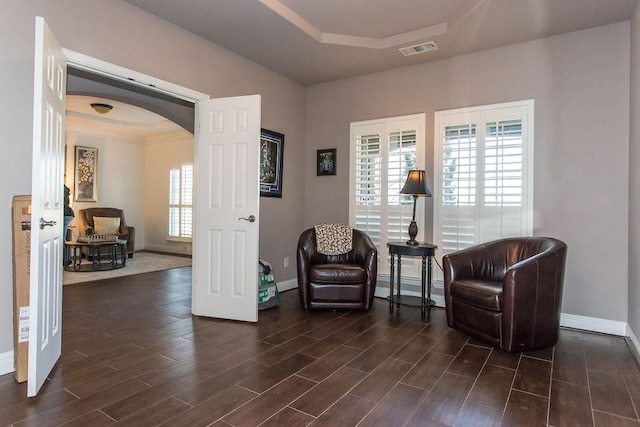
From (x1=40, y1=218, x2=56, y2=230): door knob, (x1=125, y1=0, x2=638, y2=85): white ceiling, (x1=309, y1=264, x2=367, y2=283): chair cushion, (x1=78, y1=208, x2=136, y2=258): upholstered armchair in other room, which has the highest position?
(x1=125, y1=0, x2=638, y2=85): white ceiling

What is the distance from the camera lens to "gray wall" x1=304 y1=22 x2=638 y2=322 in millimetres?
3318

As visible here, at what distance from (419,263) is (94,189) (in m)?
7.22

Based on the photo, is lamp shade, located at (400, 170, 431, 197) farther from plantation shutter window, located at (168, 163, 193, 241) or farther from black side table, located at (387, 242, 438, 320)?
plantation shutter window, located at (168, 163, 193, 241)

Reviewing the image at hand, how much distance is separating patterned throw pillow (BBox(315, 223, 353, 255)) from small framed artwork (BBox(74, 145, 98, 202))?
6.20 meters

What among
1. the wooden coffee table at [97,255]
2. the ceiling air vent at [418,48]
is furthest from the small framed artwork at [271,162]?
the wooden coffee table at [97,255]

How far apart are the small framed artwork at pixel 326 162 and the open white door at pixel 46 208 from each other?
3.04 m

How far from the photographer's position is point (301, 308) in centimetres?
397

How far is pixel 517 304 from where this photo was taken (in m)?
2.74

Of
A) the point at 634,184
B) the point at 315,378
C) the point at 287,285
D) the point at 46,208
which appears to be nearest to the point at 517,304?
the point at 634,184

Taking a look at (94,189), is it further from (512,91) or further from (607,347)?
(607,347)

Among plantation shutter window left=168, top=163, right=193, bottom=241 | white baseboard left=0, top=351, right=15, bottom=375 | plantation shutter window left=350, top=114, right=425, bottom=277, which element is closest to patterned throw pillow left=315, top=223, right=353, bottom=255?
plantation shutter window left=350, top=114, right=425, bottom=277

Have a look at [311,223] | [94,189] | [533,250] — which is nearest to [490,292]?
[533,250]

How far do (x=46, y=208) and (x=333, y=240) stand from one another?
2.71 meters

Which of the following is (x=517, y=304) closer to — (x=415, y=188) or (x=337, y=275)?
(x=415, y=188)
